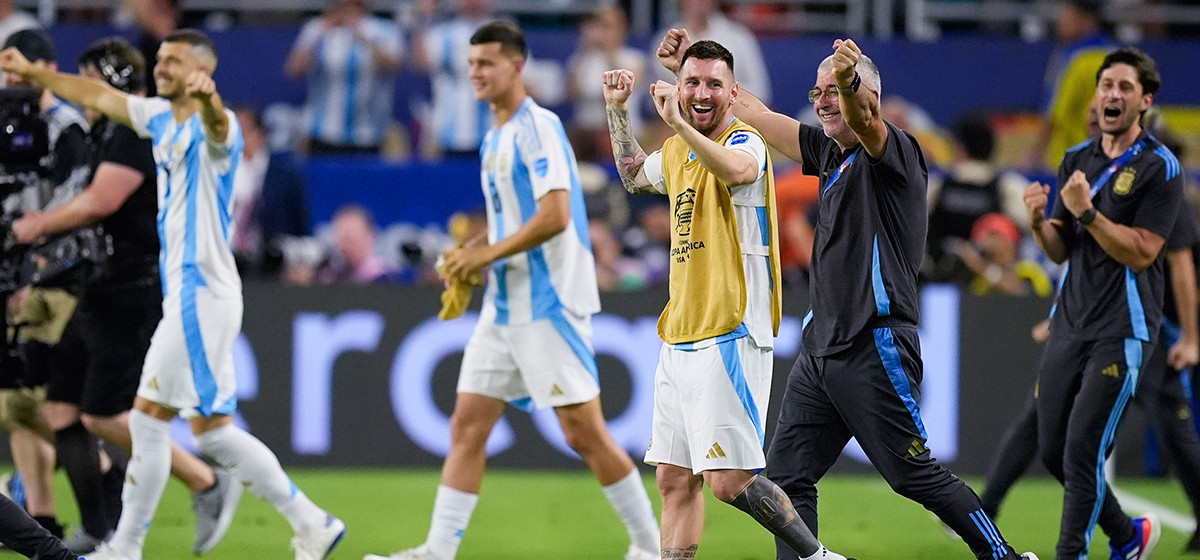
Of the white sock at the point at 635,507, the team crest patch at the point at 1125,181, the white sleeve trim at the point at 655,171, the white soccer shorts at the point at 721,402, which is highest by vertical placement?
the white sleeve trim at the point at 655,171

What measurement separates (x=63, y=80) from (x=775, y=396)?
5.34 m

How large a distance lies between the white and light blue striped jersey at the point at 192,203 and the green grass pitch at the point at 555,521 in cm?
145

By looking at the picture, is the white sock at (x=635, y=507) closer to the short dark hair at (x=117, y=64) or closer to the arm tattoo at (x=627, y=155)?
the arm tattoo at (x=627, y=155)

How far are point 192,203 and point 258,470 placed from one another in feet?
4.12

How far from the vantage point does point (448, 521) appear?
657 cm

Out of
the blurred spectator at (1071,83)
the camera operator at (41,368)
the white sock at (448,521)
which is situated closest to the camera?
the white sock at (448,521)

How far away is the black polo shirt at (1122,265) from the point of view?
6.36m

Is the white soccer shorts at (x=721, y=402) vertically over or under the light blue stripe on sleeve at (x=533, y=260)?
under

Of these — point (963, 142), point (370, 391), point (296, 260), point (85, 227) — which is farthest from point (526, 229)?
point (963, 142)

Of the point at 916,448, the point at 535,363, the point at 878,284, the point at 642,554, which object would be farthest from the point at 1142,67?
the point at 642,554

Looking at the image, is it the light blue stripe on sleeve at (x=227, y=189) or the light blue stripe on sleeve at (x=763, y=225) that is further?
the light blue stripe on sleeve at (x=227, y=189)

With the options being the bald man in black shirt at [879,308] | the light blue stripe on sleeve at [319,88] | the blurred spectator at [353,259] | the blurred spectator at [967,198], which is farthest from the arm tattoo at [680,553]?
the light blue stripe on sleeve at [319,88]

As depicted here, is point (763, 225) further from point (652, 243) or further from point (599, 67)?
point (599, 67)

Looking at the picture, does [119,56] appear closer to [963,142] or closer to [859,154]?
[859,154]
